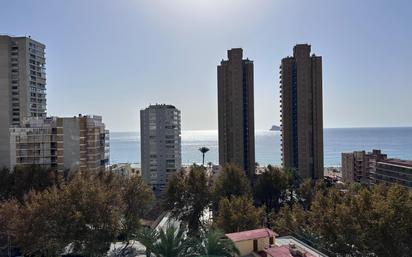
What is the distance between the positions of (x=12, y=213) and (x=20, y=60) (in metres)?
52.2

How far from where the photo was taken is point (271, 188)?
5494cm

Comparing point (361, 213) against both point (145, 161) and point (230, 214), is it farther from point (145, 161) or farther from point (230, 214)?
point (145, 161)

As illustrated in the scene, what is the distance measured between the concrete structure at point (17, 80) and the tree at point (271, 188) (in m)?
43.6

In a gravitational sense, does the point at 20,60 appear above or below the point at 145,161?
above

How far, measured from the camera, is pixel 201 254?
19.8 m

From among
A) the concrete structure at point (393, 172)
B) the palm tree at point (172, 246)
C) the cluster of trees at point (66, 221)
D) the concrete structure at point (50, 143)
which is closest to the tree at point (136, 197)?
the cluster of trees at point (66, 221)

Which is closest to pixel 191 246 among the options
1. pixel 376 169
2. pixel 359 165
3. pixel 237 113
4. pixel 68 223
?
pixel 68 223

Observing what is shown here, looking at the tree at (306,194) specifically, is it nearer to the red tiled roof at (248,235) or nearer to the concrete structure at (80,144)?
the concrete structure at (80,144)

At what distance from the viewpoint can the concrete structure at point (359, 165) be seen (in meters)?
87.9

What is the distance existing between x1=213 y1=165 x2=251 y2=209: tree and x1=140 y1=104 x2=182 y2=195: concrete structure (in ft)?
137

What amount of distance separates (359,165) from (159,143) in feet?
153

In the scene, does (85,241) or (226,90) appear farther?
(226,90)

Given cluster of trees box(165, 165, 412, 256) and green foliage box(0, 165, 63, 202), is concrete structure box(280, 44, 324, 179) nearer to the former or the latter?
cluster of trees box(165, 165, 412, 256)

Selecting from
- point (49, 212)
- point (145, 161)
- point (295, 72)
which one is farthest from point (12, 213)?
point (295, 72)
